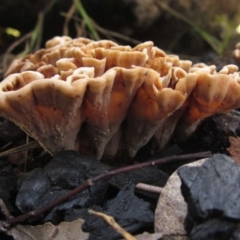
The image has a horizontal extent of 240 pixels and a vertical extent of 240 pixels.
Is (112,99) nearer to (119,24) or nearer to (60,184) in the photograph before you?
(60,184)

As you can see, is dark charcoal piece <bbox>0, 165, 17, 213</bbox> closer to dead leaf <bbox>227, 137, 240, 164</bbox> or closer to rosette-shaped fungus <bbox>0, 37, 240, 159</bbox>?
rosette-shaped fungus <bbox>0, 37, 240, 159</bbox>

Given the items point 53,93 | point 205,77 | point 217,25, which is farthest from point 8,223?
point 217,25

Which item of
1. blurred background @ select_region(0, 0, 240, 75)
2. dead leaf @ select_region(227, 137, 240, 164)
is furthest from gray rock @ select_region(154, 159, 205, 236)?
blurred background @ select_region(0, 0, 240, 75)

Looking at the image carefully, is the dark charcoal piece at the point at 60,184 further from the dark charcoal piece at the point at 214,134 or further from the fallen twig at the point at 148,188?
the dark charcoal piece at the point at 214,134

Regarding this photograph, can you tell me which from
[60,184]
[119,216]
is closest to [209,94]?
[119,216]

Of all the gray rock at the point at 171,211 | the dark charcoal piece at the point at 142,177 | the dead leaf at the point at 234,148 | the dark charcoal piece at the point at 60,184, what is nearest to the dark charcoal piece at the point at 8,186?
the dark charcoal piece at the point at 60,184
